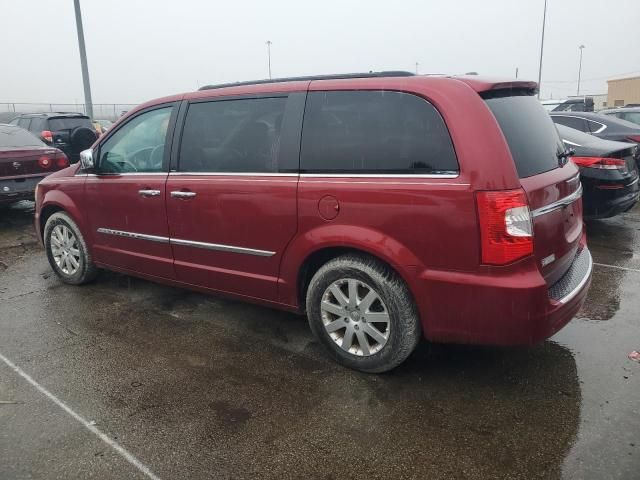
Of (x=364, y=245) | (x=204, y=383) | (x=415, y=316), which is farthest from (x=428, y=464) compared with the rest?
(x=204, y=383)

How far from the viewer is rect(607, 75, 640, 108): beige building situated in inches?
1876

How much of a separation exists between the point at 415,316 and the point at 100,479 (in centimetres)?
176

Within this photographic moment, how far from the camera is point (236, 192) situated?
3.50 metres

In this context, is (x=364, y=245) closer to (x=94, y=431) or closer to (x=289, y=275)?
(x=289, y=275)

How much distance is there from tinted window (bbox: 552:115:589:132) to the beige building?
149 feet

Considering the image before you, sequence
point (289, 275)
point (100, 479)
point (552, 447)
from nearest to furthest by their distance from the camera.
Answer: point (100, 479)
point (552, 447)
point (289, 275)

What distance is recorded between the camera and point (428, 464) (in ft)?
7.98

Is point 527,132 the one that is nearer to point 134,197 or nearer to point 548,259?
point 548,259

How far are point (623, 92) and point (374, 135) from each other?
5617cm

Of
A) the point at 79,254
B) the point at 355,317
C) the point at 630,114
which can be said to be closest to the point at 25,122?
the point at 79,254

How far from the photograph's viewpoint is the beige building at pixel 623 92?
47656 millimetres

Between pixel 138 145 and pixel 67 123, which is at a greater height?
pixel 138 145

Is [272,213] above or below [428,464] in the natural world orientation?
above

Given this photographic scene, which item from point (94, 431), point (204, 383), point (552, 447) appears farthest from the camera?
point (204, 383)
